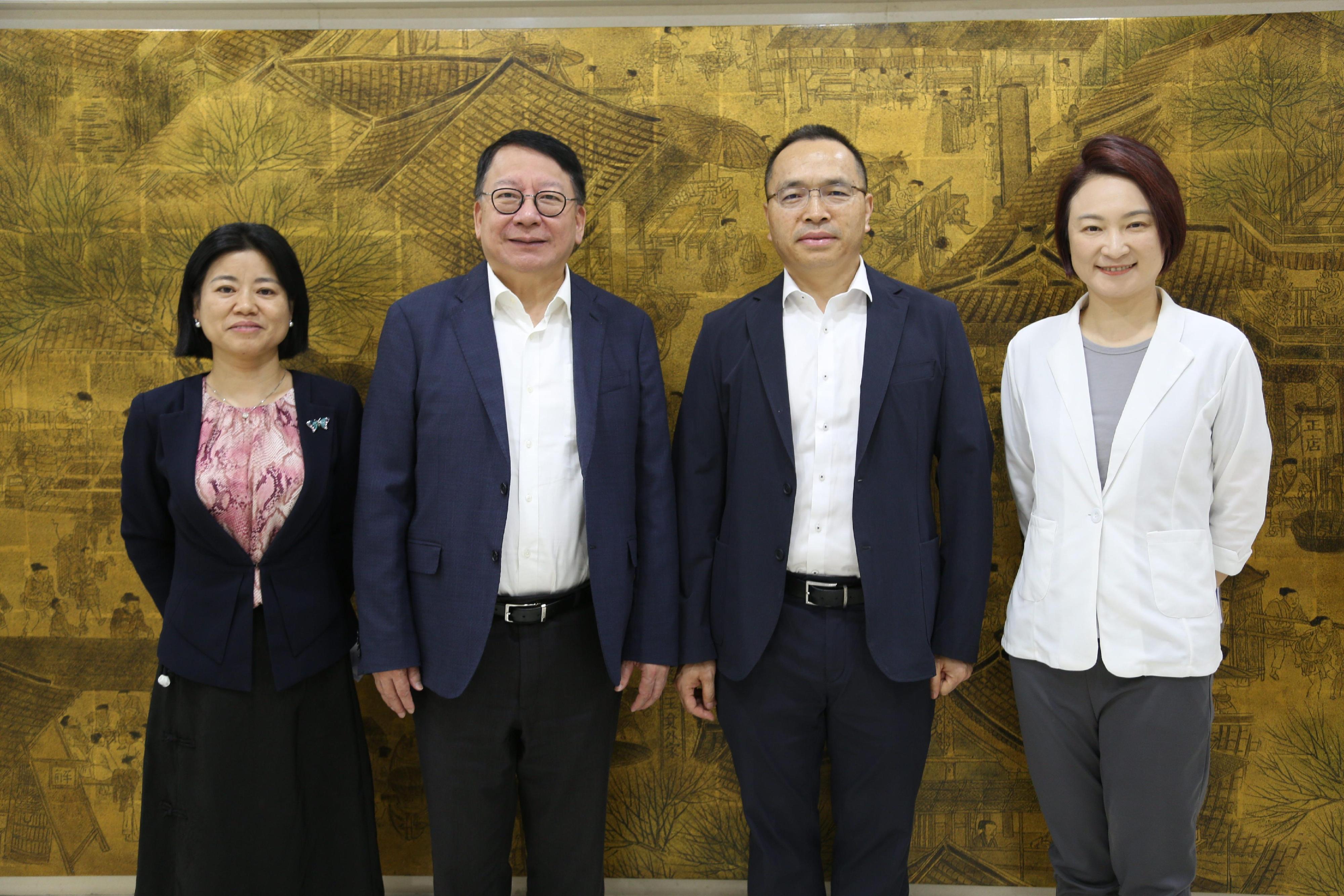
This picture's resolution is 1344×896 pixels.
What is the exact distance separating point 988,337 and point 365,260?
1.96 m

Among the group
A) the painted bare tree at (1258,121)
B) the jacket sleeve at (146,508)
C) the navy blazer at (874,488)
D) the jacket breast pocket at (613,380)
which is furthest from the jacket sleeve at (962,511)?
the jacket sleeve at (146,508)

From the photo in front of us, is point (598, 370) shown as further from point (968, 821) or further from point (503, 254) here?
point (968, 821)

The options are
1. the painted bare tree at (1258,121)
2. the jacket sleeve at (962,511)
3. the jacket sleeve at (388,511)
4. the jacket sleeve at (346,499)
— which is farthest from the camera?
the painted bare tree at (1258,121)

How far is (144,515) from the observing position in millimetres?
2127

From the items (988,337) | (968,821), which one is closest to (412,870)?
(968,821)

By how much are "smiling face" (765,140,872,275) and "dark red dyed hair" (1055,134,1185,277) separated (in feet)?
1.98

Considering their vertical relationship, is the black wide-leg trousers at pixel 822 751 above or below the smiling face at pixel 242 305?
below

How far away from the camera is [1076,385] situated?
2.09m

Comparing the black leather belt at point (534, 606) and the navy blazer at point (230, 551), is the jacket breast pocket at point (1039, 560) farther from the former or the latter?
the navy blazer at point (230, 551)

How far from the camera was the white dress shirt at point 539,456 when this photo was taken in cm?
200

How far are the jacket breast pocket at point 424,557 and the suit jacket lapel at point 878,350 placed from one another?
104cm

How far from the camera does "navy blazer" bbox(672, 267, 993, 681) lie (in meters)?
2.02

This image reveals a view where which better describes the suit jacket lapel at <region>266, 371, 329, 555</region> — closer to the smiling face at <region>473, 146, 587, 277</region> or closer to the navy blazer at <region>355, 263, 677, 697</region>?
the navy blazer at <region>355, 263, 677, 697</region>

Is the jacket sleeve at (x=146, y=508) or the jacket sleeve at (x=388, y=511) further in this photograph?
the jacket sleeve at (x=146, y=508)
